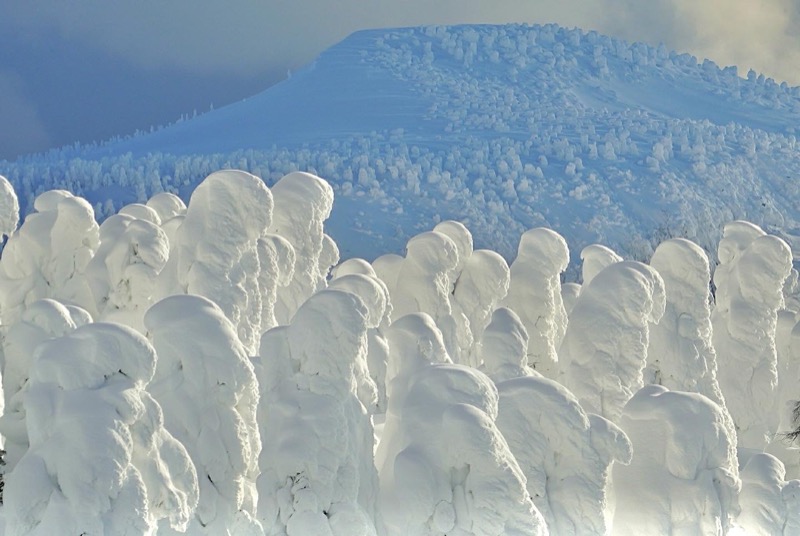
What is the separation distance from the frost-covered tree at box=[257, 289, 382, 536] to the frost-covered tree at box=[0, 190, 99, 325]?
10.0 m

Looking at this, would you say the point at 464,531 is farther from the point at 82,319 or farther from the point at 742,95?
the point at 742,95

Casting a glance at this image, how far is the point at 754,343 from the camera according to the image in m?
31.0

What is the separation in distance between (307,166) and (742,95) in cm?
4466

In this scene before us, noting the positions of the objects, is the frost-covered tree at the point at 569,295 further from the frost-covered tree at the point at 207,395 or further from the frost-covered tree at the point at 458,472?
the frost-covered tree at the point at 207,395

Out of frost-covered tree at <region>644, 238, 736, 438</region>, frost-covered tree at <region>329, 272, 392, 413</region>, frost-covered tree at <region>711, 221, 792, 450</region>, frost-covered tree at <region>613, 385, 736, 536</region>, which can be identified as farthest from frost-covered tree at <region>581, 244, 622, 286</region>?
frost-covered tree at <region>613, 385, 736, 536</region>

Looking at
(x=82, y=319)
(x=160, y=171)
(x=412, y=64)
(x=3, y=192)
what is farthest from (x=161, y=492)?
(x=412, y=64)

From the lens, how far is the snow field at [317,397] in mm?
13281

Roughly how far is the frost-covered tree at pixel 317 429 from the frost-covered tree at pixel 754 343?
16.0 meters

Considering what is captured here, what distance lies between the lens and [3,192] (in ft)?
83.0

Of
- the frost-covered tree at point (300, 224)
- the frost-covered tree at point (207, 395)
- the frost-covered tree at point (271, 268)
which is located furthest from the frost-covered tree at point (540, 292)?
the frost-covered tree at point (207, 395)

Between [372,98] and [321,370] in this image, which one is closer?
[321,370]

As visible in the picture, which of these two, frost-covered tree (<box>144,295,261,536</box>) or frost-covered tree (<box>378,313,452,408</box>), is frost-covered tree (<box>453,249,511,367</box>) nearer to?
frost-covered tree (<box>378,313,452,408</box>)

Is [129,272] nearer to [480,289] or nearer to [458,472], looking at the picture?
[480,289]

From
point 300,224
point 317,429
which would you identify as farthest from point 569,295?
point 317,429
